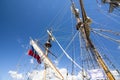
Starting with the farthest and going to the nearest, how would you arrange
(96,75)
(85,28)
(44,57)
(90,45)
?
(44,57)
(85,28)
(90,45)
(96,75)

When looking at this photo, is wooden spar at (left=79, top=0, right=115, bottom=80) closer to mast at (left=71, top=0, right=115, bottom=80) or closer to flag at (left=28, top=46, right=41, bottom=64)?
mast at (left=71, top=0, right=115, bottom=80)

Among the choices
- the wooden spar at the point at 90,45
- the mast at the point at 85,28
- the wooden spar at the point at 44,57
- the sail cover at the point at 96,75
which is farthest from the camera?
the wooden spar at the point at 44,57

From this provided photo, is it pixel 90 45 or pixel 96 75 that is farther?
pixel 90 45

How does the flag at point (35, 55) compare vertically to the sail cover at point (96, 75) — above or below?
above

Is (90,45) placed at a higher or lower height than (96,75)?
higher

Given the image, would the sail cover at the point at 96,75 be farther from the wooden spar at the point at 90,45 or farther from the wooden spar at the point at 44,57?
the wooden spar at the point at 44,57

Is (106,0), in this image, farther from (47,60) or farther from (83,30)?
(47,60)

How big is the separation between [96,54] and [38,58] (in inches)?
499

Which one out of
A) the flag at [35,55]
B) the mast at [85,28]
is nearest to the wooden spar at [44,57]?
the flag at [35,55]

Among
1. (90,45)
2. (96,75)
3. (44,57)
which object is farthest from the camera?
(44,57)

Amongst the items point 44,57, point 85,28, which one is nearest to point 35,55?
point 44,57

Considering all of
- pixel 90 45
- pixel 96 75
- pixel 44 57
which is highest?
pixel 44 57

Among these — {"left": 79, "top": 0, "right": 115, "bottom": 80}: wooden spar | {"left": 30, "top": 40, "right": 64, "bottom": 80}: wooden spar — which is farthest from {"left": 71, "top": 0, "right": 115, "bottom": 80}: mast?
{"left": 30, "top": 40, "right": 64, "bottom": 80}: wooden spar

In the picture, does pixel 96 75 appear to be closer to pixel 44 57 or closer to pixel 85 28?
pixel 85 28
